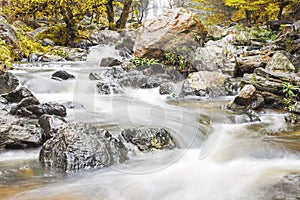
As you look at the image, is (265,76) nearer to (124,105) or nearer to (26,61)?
(124,105)

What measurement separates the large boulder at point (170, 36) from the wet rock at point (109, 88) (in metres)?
2.65

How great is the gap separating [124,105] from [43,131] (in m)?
3.07

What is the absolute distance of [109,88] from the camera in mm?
8148

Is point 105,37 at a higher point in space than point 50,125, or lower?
higher

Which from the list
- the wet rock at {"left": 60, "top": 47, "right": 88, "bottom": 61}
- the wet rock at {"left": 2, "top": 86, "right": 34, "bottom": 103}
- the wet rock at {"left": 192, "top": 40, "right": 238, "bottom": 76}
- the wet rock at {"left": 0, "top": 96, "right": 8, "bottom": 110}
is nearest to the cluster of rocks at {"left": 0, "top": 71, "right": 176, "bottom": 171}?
the wet rock at {"left": 0, "top": 96, "right": 8, "bottom": 110}

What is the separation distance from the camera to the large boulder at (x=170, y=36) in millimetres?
10438

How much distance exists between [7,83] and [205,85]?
532 cm

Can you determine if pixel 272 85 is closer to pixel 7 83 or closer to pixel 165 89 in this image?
pixel 165 89

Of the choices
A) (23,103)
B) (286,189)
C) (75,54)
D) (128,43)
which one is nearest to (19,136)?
(23,103)

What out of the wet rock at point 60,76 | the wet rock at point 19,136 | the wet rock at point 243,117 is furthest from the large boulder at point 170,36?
the wet rock at point 19,136

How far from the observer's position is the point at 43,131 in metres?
4.33

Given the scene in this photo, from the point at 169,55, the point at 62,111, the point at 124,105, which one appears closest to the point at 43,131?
the point at 62,111

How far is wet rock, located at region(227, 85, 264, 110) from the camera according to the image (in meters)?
6.38

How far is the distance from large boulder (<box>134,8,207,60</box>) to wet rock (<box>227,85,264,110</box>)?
4026mm
